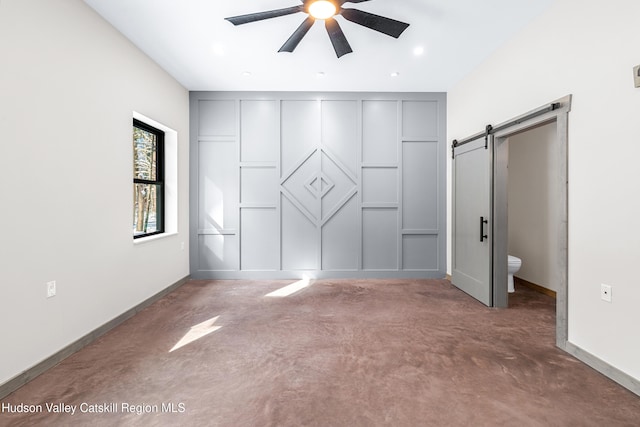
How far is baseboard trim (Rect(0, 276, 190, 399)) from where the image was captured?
1.80 metres

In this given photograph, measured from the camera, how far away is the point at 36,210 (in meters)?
1.98

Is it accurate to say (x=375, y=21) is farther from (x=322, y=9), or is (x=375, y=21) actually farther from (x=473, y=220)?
(x=473, y=220)

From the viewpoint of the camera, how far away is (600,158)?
2.04m

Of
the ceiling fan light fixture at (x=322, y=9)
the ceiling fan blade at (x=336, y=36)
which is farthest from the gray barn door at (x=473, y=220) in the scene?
the ceiling fan light fixture at (x=322, y=9)

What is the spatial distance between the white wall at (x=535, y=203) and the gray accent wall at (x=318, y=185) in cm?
103

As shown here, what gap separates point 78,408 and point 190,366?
62cm

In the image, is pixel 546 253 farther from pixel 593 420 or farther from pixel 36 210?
pixel 36 210

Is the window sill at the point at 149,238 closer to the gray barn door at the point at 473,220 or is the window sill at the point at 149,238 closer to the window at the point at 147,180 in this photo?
the window at the point at 147,180

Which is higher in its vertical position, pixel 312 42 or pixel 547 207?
pixel 312 42

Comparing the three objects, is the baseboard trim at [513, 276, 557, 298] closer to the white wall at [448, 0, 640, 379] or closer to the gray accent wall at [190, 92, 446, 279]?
the gray accent wall at [190, 92, 446, 279]

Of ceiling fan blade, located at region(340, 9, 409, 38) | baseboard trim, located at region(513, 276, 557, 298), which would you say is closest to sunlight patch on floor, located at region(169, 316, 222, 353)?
ceiling fan blade, located at region(340, 9, 409, 38)

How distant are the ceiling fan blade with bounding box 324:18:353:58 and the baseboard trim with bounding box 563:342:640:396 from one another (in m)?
3.04

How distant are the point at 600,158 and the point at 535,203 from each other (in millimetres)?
2225

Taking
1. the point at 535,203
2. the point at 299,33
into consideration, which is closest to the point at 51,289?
the point at 299,33
